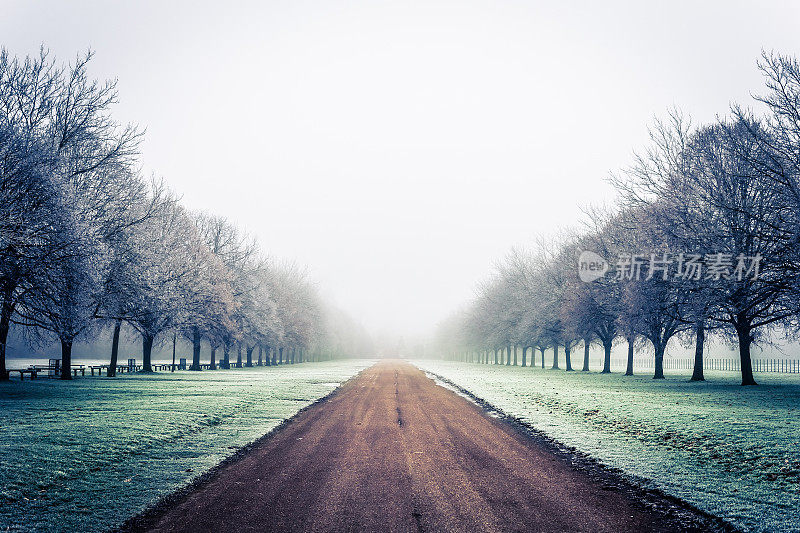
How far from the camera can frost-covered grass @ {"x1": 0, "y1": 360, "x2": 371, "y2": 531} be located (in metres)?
7.45

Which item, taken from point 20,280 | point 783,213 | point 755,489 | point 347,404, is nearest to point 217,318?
point 20,280

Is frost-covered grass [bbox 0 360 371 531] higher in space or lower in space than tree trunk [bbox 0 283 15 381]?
lower

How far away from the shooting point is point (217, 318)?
46.9m

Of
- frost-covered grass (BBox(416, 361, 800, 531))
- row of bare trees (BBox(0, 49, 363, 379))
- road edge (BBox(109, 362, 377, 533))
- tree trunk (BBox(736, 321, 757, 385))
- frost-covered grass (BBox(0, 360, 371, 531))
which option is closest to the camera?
road edge (BBox(109, 362, 377, 533))

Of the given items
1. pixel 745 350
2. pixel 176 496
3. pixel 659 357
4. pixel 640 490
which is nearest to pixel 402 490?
pixel 176 496

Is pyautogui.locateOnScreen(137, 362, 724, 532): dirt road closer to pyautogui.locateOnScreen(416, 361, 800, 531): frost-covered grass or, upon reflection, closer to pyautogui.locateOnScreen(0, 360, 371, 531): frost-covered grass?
pyautogui.locateOnScreen(0, 360, 371, 531): frost-covered grass

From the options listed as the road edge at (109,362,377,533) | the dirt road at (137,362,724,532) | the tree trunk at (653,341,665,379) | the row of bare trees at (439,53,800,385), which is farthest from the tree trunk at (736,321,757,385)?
the road edge at (109,362,377,533)

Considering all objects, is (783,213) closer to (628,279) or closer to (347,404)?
(628,279)

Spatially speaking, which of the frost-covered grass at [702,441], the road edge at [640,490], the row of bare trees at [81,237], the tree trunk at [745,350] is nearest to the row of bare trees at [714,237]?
the tree trunk at [745,350]

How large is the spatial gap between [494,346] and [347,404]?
2303 inches

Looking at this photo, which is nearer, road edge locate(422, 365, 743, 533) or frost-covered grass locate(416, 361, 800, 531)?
road edge locate(422, 365, 743, 533)

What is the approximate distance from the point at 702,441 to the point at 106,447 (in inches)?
524

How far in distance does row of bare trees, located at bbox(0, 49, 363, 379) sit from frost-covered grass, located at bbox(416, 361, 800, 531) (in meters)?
18.7

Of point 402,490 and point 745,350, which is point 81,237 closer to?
point 402,490
